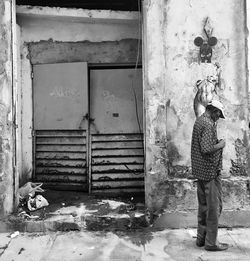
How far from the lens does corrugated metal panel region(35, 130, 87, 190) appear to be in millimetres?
6562

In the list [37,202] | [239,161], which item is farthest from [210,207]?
[37,202]

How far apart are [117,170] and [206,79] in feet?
7.27

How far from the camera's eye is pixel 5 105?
5.46m

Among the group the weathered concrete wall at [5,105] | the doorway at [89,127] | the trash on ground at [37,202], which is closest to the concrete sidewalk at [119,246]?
the trash on ground at [37,202]

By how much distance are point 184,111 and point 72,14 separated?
246cm

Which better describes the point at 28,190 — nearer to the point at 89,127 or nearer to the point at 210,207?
the point at 89,127

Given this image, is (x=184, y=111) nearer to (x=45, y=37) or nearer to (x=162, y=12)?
(x=162, y=12)

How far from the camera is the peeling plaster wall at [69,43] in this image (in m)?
6.48

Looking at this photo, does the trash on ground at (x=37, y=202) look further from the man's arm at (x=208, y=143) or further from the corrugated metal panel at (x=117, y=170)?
the man's arm at (x=208, y=143)

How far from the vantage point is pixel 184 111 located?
554 cm

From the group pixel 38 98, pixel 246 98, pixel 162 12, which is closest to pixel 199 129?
pixel 246 98

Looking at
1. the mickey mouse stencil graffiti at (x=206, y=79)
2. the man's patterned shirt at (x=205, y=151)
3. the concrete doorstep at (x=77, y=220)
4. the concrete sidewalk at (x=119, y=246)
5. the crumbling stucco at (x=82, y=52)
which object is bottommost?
the concrete sidewalk at (x=119, y=246)

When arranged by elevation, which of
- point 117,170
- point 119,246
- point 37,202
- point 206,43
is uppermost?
point 206,43

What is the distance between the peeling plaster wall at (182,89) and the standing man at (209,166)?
38.2 inches
